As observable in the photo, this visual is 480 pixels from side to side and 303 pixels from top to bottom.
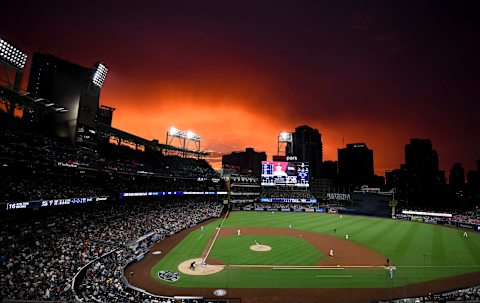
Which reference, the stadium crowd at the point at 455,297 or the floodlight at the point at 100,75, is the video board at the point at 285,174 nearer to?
the floodlight at the point at 100,75

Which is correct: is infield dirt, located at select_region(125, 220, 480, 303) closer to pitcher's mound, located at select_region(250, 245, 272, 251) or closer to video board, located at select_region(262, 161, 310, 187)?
pitcher's mound, located at select_region(250, 245, 272, 251)

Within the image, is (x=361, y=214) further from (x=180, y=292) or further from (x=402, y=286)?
(x=180, y=292)

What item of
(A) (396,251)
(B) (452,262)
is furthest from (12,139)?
(B) (452,262)

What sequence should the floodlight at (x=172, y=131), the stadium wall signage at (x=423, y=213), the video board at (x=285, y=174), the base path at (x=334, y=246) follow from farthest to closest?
1. the video board at (x=285, y=174)
2. the floodlight at (x=172, y=131)
3. the stadium wall signage at (x=423, y=213)
4. the base path at (x=334, y=246)

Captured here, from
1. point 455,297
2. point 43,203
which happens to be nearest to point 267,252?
point 455,297

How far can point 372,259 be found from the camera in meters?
31.6

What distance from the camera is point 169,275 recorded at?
25453 mm

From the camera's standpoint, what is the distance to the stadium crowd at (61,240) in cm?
1975

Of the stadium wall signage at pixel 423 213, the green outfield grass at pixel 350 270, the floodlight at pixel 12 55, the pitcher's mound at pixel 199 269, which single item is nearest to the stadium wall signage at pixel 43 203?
the green outfield grass at pixel 350 270

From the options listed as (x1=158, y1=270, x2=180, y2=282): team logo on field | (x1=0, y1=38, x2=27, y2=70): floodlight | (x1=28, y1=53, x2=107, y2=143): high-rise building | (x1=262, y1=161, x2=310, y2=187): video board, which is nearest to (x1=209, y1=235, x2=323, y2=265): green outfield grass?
(x1=158, y1=270, x2=180, y2=282): team logo on field

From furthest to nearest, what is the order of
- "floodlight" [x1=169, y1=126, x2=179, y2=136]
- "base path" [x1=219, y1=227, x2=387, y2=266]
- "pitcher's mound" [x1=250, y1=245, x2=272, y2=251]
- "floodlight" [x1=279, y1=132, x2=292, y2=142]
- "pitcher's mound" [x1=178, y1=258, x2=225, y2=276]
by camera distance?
"floodlight" [x1=279, y1=132, x2=292, y2=142] < "floodlight" [x1=169, y1=126, x2=179, y2=136] < "pitcher's mound" [x1=250, y1=245, x2=272, y2=251] < "base path" [x1=219, y1=227, x2=387, y2=266] < "pitcher's mound" [x1=178, y1=258, x2=225, y2=276]

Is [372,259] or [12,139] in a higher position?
[12,139]

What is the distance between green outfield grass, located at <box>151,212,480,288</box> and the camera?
24516 mm

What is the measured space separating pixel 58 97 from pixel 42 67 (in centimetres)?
696
